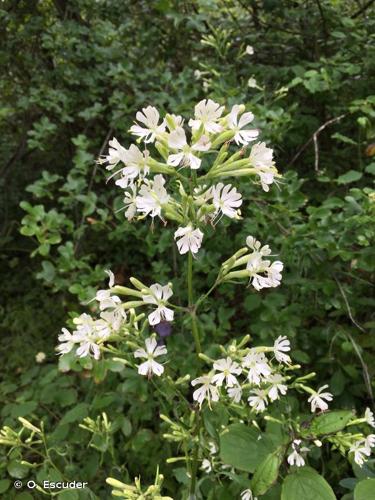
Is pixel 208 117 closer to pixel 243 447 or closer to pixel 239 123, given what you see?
pixel 239 123

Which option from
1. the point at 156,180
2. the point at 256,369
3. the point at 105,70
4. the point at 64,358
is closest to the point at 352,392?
the point at 256,369

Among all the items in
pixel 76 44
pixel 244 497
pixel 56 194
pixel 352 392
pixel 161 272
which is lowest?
pixel 56 194

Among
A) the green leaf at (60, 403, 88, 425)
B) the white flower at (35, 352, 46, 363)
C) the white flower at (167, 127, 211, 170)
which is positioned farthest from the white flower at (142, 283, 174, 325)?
the white flower at (35, 352, 46, 363)

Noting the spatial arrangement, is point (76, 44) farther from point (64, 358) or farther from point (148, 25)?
point (64, 358)

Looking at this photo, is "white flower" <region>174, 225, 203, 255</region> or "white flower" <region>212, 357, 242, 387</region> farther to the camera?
"white flower" <region>212, 357, 242, 387</region>

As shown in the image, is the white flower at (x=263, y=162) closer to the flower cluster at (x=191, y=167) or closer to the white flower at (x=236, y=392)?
the flower cluster at (x=191, y=167)

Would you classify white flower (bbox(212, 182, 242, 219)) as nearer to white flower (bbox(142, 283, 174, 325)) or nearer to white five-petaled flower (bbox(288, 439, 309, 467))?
white flower (bbox(142, 283, 174, 325))
